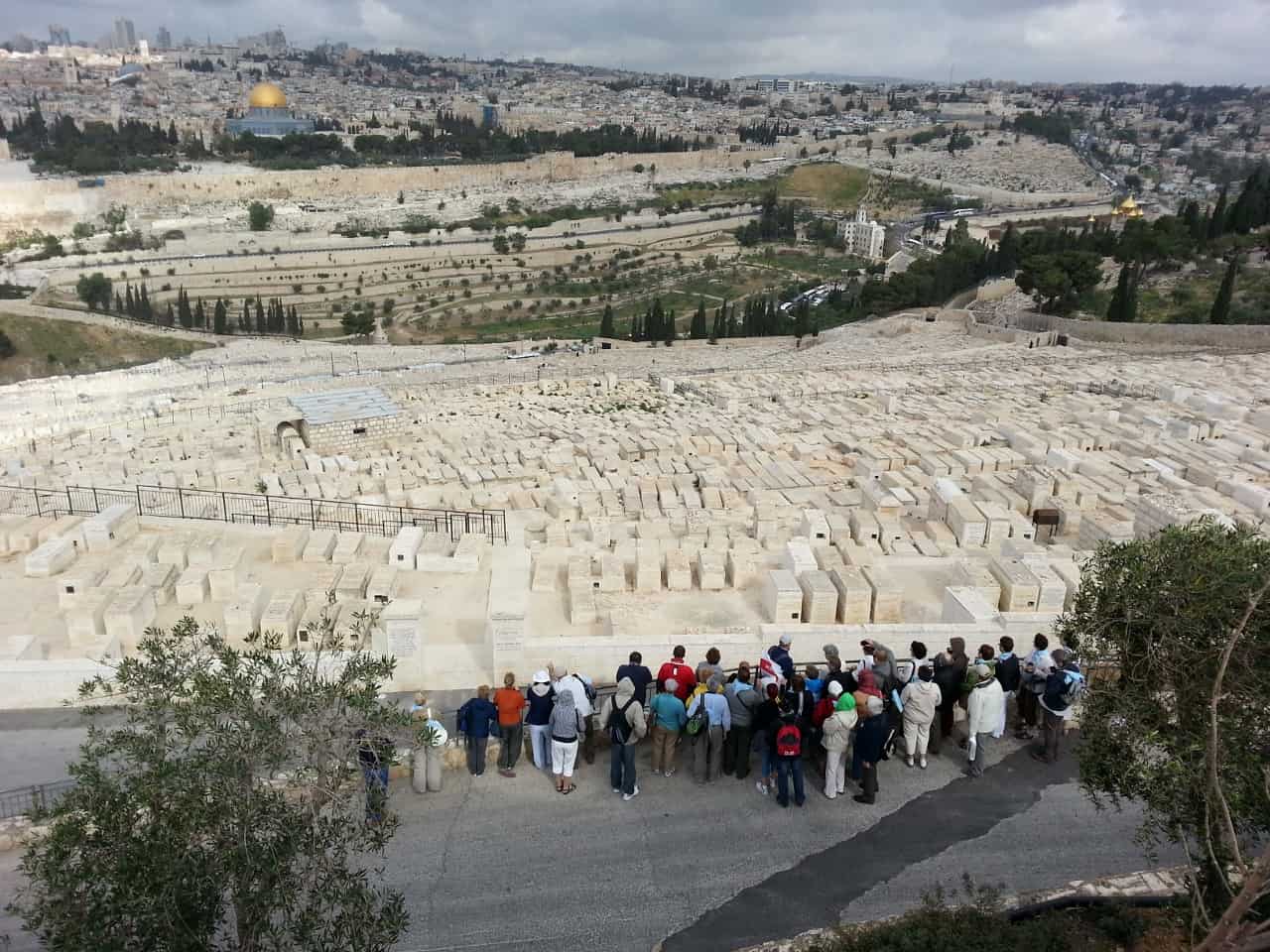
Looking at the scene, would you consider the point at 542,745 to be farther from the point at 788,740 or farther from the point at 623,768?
the point at 788,740

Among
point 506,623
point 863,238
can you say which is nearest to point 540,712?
point 506,623

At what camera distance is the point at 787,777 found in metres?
5.73

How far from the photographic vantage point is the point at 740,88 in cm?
18638

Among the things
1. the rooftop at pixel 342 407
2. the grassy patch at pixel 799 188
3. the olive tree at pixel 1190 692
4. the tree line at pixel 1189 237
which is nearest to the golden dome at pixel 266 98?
the grassy patch at pixel 799 188

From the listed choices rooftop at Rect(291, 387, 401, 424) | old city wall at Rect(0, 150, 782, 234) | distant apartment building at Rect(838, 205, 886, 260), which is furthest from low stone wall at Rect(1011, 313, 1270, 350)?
old city wall at Rect(0, 150, 782, 234)

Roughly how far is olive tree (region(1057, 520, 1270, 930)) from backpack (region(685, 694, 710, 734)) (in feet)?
7.11

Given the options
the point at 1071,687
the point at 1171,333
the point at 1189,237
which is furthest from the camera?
the point at 1189,237

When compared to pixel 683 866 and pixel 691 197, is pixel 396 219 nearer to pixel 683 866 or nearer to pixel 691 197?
pixel 691 197

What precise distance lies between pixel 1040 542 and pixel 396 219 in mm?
55300

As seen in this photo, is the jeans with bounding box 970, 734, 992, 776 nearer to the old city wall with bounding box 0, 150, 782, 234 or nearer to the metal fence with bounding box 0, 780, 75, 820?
the metal fence with bounding box 0, 780, 75, 820

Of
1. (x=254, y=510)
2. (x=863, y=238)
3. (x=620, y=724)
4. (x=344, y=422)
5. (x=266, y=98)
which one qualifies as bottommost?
(x=863, y=238)

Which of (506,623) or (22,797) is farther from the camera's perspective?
(506,623)

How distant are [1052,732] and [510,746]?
138 inches

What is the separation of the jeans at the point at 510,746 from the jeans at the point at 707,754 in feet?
3.71
